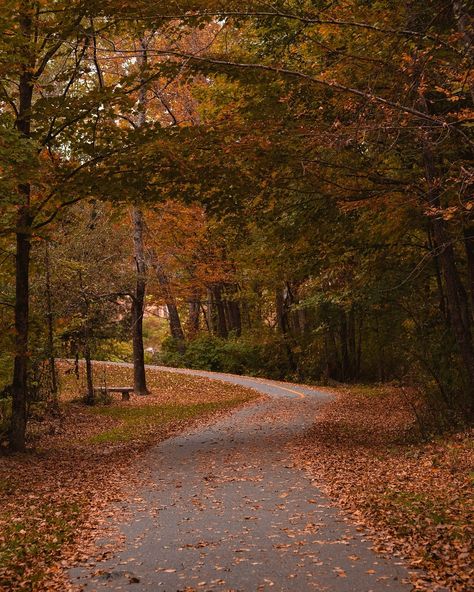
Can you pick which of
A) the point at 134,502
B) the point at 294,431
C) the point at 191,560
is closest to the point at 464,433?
the point at 294,431

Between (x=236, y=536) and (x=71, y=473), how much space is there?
509cm

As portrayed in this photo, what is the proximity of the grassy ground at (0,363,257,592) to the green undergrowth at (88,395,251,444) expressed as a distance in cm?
3

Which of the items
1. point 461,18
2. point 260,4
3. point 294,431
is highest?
point 260,4

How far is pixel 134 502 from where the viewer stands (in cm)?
908

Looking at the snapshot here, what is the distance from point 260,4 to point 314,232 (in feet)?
19.4

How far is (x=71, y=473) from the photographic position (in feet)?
37.3

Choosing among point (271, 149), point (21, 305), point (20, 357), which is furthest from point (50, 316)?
point (271, 149)

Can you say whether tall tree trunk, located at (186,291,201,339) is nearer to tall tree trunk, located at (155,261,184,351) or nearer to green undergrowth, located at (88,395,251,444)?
tall tree trunk, located at (155,261,184,351)

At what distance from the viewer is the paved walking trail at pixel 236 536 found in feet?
18.9

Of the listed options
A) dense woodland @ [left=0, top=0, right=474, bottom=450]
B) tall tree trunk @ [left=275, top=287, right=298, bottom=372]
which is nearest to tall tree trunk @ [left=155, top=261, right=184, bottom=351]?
tall tree trunk @ [left=275, top=287, right=298, bottom=372]

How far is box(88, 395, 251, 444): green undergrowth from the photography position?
15562 millimetres

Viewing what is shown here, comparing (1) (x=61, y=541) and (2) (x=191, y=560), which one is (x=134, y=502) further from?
(2) (x=191, y=560)

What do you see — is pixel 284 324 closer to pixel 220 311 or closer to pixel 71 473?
pixel 220 311

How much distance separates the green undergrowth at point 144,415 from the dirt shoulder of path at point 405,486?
13.8 ft
